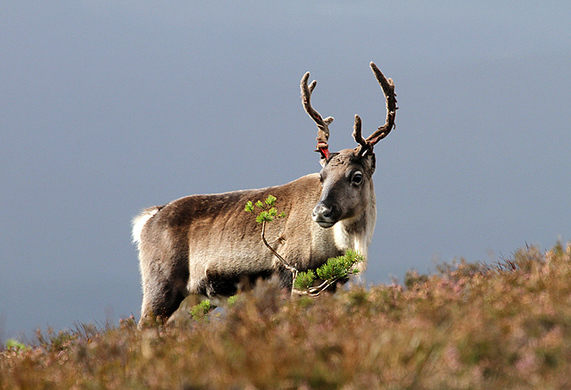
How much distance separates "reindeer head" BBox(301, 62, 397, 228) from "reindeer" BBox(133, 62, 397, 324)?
0.04ft

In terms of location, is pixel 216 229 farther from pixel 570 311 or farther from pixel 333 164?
pixel 570 311

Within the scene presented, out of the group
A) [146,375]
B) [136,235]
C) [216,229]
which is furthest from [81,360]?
[136,235]

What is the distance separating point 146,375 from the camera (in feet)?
13.6

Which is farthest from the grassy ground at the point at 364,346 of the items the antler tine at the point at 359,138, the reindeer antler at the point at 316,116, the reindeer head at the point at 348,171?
the reindeer antler at the point at 316,116

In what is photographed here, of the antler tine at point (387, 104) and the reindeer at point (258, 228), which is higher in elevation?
the antler tine at point (387, 104)

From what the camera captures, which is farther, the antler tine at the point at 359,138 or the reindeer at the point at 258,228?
the reindeer at the point at 258,228

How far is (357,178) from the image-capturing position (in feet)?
29.8

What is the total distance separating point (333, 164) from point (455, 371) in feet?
19.0

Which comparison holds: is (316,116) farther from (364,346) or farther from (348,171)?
(364,346)

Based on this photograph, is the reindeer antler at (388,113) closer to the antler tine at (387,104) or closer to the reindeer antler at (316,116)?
the antler tine at (387,104)

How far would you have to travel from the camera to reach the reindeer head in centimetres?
875

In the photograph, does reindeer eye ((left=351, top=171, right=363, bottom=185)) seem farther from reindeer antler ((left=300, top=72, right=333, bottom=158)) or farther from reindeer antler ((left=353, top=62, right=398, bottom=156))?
reindeer antler ((left=300, top=72, right=333, bottom=158))

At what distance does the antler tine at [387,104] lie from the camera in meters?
9.27

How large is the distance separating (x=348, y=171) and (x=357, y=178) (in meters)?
0.17
